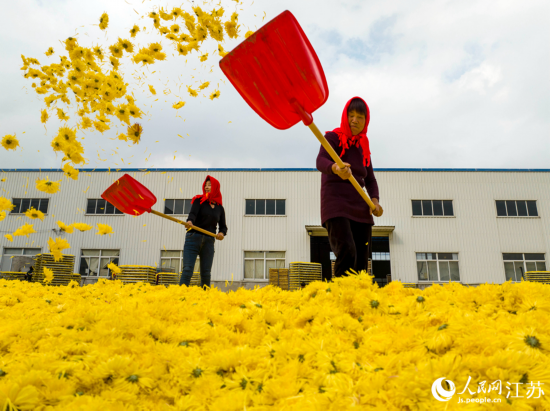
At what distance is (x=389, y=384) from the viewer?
992 mm

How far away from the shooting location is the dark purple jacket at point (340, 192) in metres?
2.78

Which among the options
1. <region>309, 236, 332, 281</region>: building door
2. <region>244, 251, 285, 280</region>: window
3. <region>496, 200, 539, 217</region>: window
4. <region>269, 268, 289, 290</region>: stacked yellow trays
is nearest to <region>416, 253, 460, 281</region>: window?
<region>496, 200, 539, 217</region>: window

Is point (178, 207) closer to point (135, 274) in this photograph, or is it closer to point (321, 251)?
point (135, 274)

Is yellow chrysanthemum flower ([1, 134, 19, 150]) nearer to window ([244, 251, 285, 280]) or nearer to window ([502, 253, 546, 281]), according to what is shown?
window ([244, 251, 285, 280])

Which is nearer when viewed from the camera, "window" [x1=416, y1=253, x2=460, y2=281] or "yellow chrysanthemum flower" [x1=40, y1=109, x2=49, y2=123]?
"yellow chrysanthemum flower" [x1=40, y1=109, x2=49, y2=123]

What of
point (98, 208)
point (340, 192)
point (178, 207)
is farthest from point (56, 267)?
point (340, 192)

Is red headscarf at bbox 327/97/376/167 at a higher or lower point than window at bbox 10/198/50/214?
→ lower

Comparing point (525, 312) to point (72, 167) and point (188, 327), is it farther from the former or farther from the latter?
point (72, 167)

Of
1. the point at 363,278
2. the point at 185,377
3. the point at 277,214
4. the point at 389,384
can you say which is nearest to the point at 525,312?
the point at 363,278

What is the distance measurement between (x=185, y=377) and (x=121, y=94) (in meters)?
4.01

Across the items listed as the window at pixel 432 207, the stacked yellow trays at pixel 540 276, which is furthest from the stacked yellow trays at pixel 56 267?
the stacked yellow trays at pixel 540 276

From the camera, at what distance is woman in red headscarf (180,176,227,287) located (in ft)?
14.8

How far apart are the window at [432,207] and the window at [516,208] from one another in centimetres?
249

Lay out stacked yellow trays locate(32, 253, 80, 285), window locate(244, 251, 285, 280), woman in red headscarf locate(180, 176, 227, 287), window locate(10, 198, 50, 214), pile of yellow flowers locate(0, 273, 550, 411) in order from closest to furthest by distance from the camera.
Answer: pile of yellow flowers locate(0, 273, 550, 411) < woman in red headscarf locate(180, 176, 227, 287) < stacked yellow trays locate(32, 253, 80, 285) < window locate(244, 251, 285, 280) < window locate(10, 198, 50, 214)
